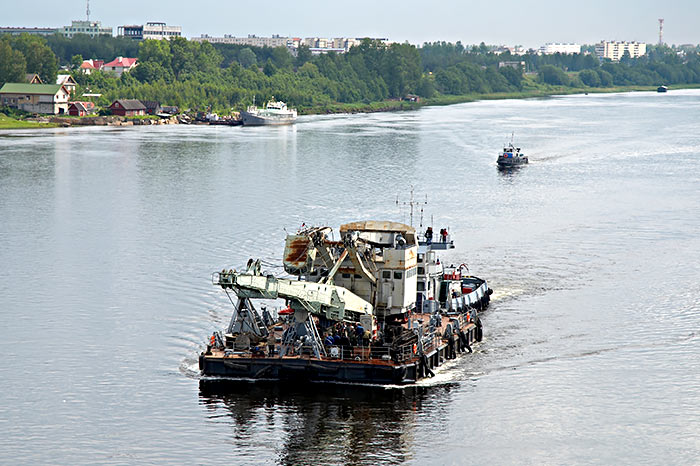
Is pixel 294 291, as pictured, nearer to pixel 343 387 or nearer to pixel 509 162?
pixel 343 387

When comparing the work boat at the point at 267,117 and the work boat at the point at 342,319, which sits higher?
the work boat at the point at 267,117

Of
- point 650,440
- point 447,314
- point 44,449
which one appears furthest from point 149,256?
point 650,440

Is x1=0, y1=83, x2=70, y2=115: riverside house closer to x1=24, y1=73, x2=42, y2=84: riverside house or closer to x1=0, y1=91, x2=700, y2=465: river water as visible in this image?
x1=24, y1=73, x2=42, y2=84: riverside house

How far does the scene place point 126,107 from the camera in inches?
7677

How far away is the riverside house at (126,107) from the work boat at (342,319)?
153673 millimetres

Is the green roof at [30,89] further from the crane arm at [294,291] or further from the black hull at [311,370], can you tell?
the black hull at [311,370]

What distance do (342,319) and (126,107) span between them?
160877 mm

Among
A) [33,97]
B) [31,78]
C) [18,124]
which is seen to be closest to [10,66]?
[31,78]

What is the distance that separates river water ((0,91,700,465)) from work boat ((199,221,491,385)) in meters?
1.00

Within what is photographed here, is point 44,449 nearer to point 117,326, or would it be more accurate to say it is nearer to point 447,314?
point 117,326

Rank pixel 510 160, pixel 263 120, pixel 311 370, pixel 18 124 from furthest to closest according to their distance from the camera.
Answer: pixel 263 120
pixel 18 124
pixel 510 160
pixel 311 370

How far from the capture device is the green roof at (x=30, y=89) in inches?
7254

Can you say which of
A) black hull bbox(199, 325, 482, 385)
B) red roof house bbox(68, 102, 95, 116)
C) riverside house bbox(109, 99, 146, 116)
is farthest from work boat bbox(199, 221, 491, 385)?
riverside house bbox(109, 99, 146, 116)

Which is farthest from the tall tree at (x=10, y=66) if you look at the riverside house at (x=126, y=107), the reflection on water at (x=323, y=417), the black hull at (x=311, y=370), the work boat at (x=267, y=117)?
the reflection on water at (x=323, y=417)
